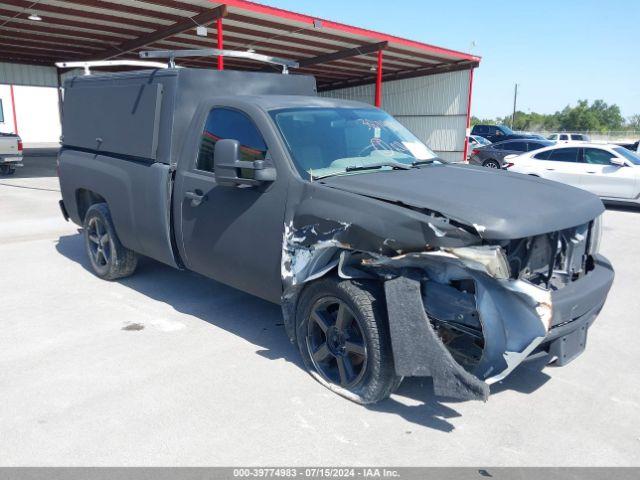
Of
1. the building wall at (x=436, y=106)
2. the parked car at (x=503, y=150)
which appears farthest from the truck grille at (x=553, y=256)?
the building wall at (x=436, y=106)

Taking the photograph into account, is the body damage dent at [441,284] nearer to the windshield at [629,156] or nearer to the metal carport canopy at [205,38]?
the windshield at [629,156]

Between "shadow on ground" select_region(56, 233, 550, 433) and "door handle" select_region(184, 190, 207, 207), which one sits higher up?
"door handle" select_region(184, 190, 207, 207)

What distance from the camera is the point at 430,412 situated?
3467 mm

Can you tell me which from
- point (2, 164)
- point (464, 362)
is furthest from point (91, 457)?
point (2, 164)

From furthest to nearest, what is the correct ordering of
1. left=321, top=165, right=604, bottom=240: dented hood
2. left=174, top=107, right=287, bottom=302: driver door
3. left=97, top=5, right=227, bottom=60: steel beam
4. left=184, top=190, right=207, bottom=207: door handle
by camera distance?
1. left=97, top=5, right=227, bottom=60: steel beam
2. left=184, top=190, right=207, bottom=207: door handle
3. left=174, top=107, right=287, bottom=302: driver door
4. left=321, top=165, right=604, bottom=240: dented hood

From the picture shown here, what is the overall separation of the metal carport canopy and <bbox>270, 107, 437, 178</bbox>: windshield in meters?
10.3

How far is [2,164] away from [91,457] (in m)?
16.6

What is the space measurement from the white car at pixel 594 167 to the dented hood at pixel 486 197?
825cm

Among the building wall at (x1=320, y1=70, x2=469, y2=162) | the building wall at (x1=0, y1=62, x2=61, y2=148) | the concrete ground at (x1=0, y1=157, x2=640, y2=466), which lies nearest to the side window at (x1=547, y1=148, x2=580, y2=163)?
the concrete ground at (x1=0, y1=157, x2=640, y2=466)

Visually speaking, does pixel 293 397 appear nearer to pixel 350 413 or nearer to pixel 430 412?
pixel 350 413

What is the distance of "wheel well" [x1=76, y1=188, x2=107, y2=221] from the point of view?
6254 millimetres

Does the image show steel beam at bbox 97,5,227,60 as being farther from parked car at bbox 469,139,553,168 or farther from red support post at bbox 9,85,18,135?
red support post at bbox 9,85,18,135

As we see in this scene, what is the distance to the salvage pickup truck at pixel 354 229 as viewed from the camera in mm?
2998

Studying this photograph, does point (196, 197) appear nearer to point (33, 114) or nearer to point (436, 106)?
point (436, 106)
